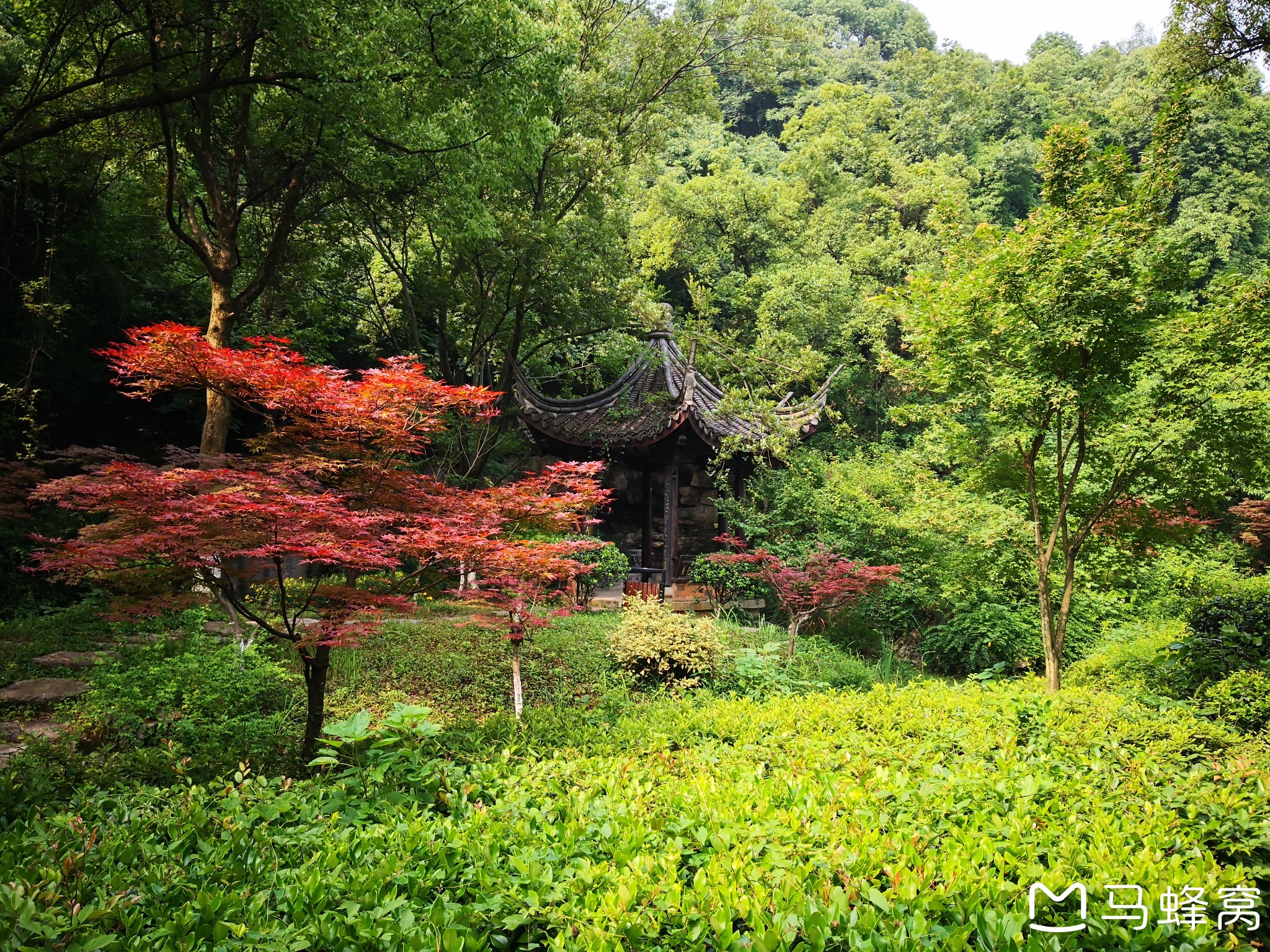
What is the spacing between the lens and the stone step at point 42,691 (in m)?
5.05

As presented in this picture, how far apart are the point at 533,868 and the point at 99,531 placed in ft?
11.6

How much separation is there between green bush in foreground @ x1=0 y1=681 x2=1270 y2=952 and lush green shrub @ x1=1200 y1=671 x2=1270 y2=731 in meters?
1.27

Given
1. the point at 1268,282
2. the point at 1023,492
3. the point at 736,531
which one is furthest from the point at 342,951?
the point at 736,531

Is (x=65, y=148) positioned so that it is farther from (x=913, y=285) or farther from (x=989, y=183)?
(x=989, y=183)

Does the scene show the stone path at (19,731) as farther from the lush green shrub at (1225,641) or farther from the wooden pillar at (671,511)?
the wooden pillar at (671,511)

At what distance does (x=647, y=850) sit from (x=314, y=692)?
2757mm

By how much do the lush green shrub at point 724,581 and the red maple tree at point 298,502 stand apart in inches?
254

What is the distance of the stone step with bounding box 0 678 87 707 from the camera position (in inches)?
199

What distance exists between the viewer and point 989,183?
23.4 meters

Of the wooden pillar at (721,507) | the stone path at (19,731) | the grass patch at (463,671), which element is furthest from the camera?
the wooden pillar at (721,507)

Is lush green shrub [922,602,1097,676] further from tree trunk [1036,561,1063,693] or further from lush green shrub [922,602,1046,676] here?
tree trunk [1036,561,1063,693]

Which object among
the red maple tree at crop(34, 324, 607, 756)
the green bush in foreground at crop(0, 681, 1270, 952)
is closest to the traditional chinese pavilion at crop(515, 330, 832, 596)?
the red maple tree at crop(34, 324, 607, 756)

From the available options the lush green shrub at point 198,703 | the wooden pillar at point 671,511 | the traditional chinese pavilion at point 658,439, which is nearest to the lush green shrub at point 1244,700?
the lush green shrub at point 198,703

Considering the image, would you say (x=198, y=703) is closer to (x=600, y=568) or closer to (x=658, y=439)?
(x=600, y=568)
